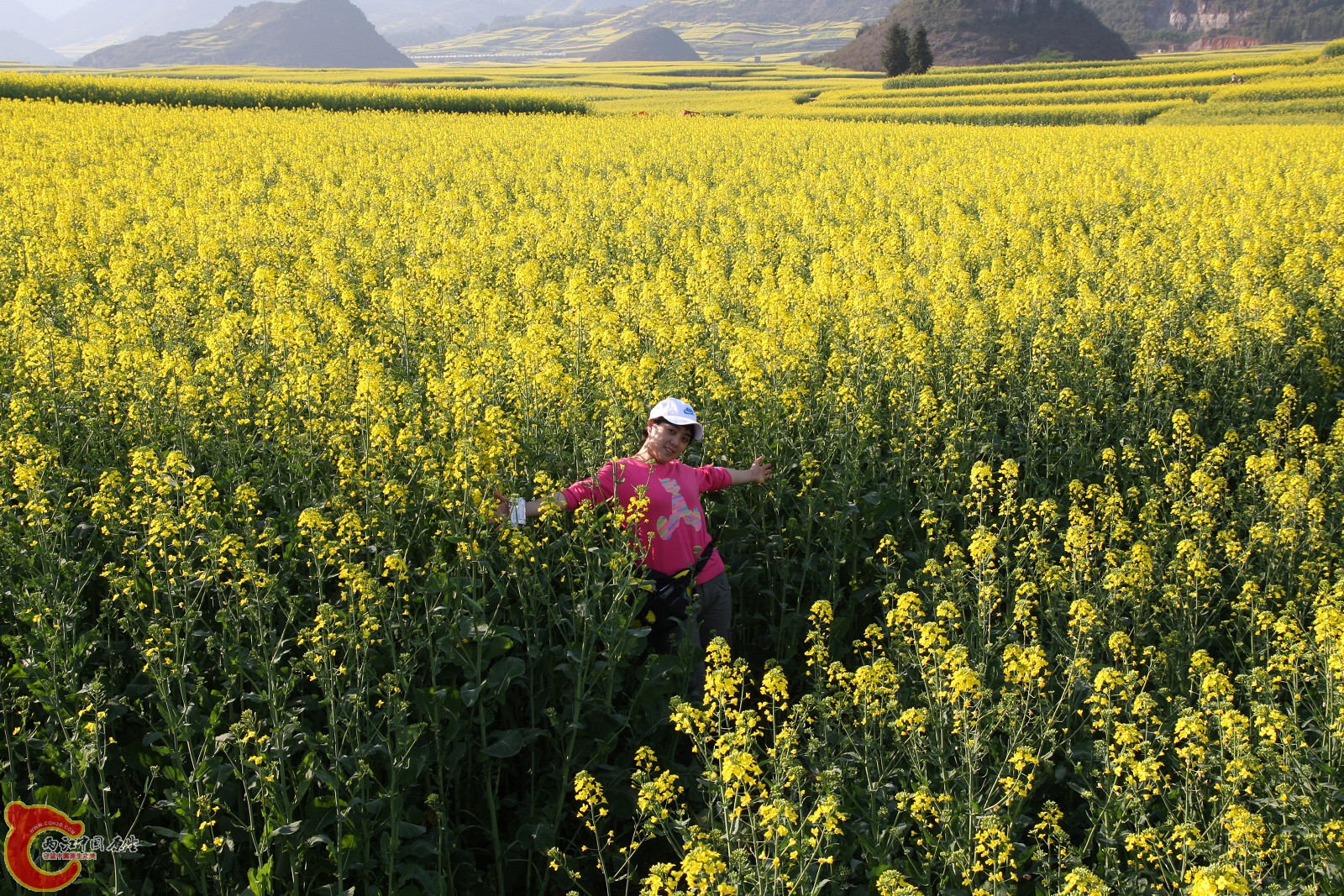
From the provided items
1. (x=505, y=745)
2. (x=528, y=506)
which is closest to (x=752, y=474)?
(x=528, y=506)

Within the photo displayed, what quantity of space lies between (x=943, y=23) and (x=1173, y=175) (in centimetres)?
9825

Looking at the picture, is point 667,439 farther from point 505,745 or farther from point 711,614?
point 505,745

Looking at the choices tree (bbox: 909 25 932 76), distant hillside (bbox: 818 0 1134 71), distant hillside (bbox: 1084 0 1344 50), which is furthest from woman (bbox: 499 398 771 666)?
distant hillside (bbox: 1084 0 1344 50)

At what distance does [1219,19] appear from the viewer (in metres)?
163

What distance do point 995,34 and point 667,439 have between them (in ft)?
362

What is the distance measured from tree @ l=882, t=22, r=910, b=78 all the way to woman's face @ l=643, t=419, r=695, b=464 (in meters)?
66.9

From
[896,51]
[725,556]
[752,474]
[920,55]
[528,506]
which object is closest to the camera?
[528,506]

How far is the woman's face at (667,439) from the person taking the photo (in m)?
4.93

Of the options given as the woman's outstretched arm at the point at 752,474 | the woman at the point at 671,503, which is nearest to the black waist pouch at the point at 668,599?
the woman at the point at 671,503

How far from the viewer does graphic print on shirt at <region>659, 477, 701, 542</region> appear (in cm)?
488

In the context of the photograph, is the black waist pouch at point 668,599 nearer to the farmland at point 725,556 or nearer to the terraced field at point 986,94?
the farmland at point 725,556

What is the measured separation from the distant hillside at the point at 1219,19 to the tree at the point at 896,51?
107m

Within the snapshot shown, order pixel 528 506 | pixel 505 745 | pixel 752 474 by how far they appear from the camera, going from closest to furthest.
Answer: pixel 505 745 → pixel 528 506 → pixel 752 474

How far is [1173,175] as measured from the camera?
55.9ft
